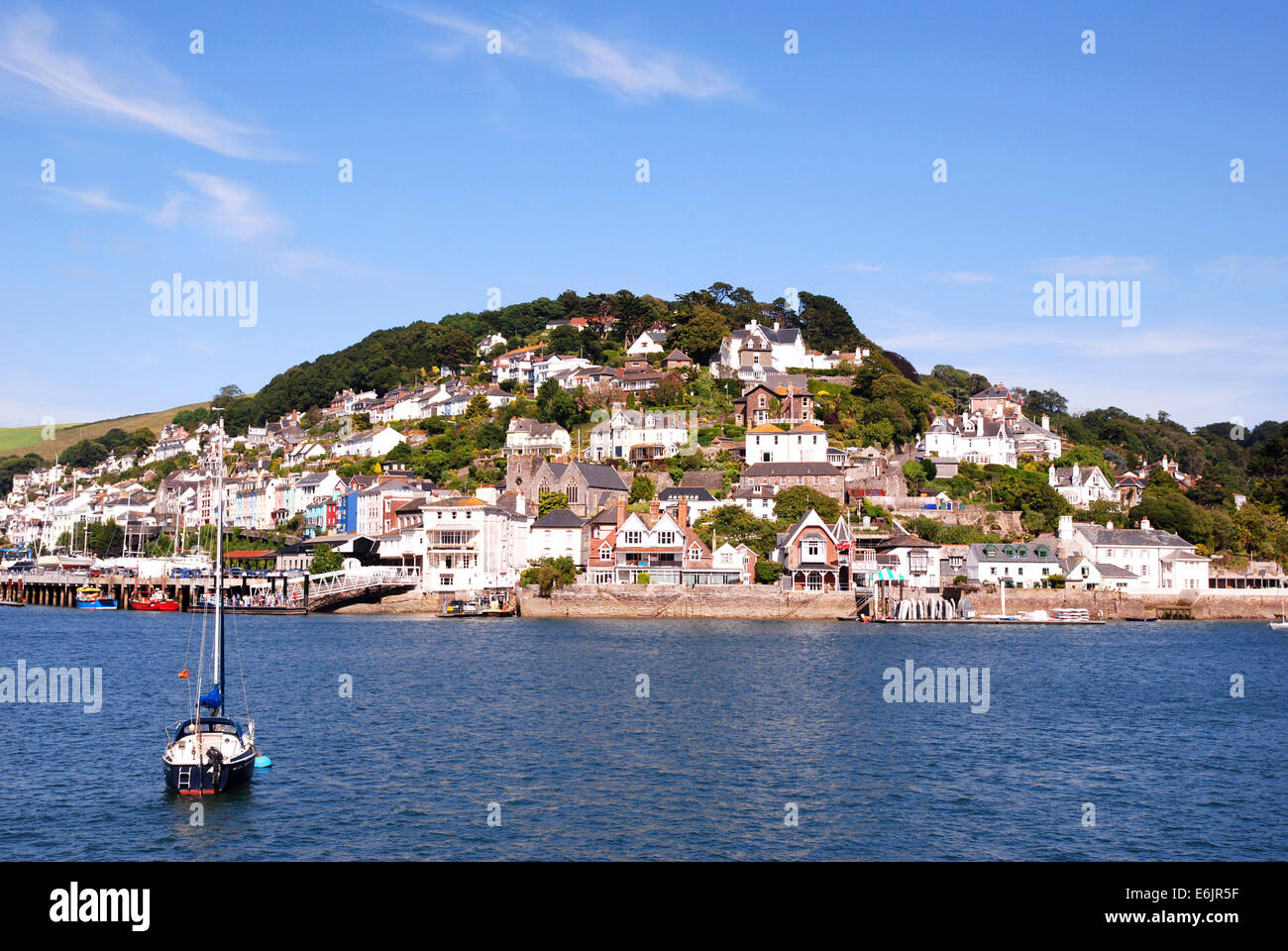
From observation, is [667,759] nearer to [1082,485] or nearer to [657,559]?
[657,559]

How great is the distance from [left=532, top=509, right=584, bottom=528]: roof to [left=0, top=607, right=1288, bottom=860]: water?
2983cm

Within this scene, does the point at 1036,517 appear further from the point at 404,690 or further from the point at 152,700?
the point at 152,700

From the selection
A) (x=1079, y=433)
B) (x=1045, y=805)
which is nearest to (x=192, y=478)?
(x=1079, y=433)

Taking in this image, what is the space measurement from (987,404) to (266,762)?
366 feet

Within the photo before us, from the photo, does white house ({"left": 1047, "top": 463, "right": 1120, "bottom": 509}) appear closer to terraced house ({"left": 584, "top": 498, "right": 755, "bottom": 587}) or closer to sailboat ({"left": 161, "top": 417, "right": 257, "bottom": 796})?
terraced house ({"left": 584, "top": 498, "right": 755, "bottom": 587})

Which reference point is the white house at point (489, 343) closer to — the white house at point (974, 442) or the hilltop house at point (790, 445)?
the hilltop house at point (790, 445)

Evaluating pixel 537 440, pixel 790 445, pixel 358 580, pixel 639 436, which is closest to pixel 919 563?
pixel 790 445

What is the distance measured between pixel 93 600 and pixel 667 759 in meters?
77.2

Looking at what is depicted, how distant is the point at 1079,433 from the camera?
451ft

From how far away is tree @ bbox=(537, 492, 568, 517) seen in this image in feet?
293

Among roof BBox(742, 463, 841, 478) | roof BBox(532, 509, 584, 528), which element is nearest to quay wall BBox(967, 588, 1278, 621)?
roof BBox(742, 463, 841, 478)

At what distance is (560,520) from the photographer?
8400 centimetres

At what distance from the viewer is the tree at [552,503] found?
293 ft

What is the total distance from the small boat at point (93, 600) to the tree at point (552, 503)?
111 feet
